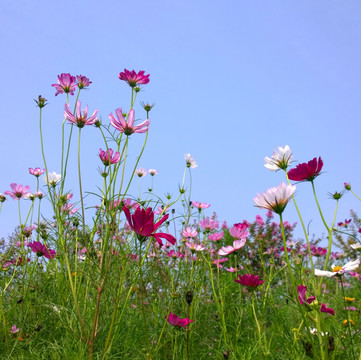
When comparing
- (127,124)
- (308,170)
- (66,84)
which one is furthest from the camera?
(66,84)

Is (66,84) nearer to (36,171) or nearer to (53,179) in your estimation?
(53,179)

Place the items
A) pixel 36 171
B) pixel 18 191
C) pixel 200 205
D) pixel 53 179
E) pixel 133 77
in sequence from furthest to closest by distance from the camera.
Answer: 1. pixel 200 205
2. pixel 18 191
3. pixel 36 171
4. pixel 53 179
5. pixel 133 77

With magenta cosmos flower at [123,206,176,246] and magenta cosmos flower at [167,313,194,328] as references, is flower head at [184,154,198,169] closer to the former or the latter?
magenta cosmos flower at [167,313,194,328]

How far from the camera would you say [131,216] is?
48.5 inches

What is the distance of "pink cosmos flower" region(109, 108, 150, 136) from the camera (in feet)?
4.74

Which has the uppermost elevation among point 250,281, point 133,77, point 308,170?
point 133,77

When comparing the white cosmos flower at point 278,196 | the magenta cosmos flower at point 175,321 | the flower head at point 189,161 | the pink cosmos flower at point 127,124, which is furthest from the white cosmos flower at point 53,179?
the white cosmos flower at point 278,196

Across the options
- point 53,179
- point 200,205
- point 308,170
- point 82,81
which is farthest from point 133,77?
point 200,205

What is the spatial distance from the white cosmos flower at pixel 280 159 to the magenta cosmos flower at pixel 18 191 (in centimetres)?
190

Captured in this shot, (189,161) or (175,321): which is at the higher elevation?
(189,161)

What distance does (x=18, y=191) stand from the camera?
2.76m

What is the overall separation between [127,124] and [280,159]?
552 millimetres

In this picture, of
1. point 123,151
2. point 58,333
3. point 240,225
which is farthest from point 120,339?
point 123,151

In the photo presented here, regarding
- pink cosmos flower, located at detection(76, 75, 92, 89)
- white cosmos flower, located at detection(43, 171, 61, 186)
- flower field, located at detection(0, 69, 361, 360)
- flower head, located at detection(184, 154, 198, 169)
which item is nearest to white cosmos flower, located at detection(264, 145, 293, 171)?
flower field, located at detection(0, 69, 361, 360)
